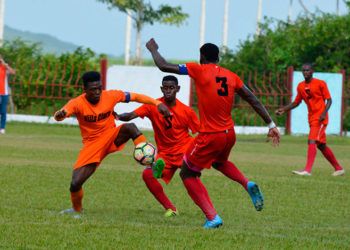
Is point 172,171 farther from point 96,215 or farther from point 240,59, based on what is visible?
point 240,59

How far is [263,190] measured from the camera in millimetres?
16812

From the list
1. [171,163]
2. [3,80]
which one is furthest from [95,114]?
[3,80]

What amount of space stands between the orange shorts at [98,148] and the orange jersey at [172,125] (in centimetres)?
84

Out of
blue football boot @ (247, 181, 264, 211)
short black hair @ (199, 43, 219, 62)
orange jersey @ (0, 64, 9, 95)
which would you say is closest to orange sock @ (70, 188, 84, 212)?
blue football boot @ (247, 181, 264, 211)

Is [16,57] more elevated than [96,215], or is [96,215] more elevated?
[16,57]

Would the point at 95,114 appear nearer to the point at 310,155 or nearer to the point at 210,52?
the point at 210,52

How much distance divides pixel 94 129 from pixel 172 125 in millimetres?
1217

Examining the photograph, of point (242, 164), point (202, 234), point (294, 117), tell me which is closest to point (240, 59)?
point (294, 117)

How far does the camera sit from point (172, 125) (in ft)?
45.7

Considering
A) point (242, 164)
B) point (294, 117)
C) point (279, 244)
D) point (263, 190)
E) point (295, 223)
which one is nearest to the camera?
point (279, 244)

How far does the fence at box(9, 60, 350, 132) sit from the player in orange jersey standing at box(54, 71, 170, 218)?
23180mm

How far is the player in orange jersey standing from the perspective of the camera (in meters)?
12.9

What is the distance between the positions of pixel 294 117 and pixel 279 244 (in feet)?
82.7

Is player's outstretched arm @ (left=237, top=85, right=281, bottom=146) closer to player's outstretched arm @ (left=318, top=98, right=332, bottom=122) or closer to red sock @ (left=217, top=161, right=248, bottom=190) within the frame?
red sock @ (left=217, top=161, right=248, bottom=190)
